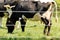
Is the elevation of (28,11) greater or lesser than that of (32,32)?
greater

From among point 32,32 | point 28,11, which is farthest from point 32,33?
point 28,11

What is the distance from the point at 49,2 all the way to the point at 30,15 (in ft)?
1.43

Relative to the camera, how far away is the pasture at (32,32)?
8.24 m

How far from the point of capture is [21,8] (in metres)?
8.29

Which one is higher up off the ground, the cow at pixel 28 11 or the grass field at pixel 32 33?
the cow at pixel 28 11

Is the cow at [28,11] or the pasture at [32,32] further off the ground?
the cow at [28,11]

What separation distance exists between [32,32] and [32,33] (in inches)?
0.7

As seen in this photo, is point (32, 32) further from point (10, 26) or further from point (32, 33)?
point (10, 26)

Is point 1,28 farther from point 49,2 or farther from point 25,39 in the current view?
point 49,2

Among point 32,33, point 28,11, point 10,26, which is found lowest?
point 32,33

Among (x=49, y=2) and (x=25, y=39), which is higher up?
(x=49, y=2)

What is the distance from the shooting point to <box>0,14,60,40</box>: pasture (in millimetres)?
8242

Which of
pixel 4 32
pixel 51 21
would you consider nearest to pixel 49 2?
pixel 51 21

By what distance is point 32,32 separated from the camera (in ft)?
27.1
